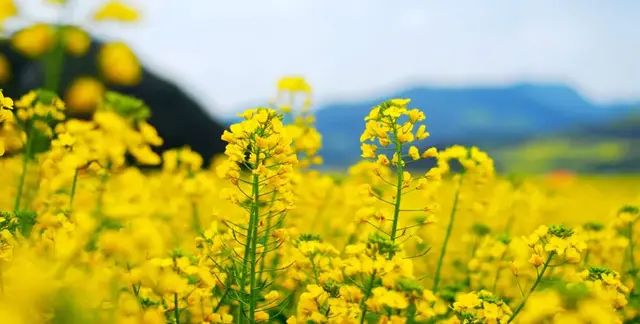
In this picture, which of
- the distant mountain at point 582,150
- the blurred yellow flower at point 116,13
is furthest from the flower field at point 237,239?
the distant mountain at point 582,150

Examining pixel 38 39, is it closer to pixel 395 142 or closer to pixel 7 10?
pixel 7 10

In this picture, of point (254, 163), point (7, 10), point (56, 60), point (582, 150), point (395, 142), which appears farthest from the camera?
point (582, 150)

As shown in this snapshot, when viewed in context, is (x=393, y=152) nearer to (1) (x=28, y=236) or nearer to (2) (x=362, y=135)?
(2) (x=362, y=135)

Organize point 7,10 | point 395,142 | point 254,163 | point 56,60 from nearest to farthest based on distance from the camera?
point 254,163 → point 56,60 → point 395,142 → point 7,10

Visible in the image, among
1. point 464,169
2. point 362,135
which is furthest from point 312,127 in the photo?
point 362,135

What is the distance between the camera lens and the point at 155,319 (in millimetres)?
2432

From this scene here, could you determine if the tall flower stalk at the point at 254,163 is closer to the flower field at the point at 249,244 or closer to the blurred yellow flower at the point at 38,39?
the flower field at the point at 249,244

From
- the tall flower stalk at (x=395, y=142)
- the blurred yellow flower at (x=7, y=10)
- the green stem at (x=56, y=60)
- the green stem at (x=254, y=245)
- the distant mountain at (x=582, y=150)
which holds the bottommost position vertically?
the distant mountain at (x=582, y=150)

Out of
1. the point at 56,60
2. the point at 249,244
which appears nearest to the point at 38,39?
the point at 56,60

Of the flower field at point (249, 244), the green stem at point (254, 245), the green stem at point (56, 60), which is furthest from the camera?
the green stem at point (56, 60)

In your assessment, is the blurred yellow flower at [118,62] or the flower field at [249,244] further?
the blurred yellow flower at [118,62]

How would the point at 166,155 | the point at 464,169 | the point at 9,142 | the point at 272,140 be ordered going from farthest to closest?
the point at 166,155
the point at 464,169
the point at 9,142
the point at 272,140

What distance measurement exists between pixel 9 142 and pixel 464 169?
3015 mm

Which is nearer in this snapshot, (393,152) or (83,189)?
(393,152)
